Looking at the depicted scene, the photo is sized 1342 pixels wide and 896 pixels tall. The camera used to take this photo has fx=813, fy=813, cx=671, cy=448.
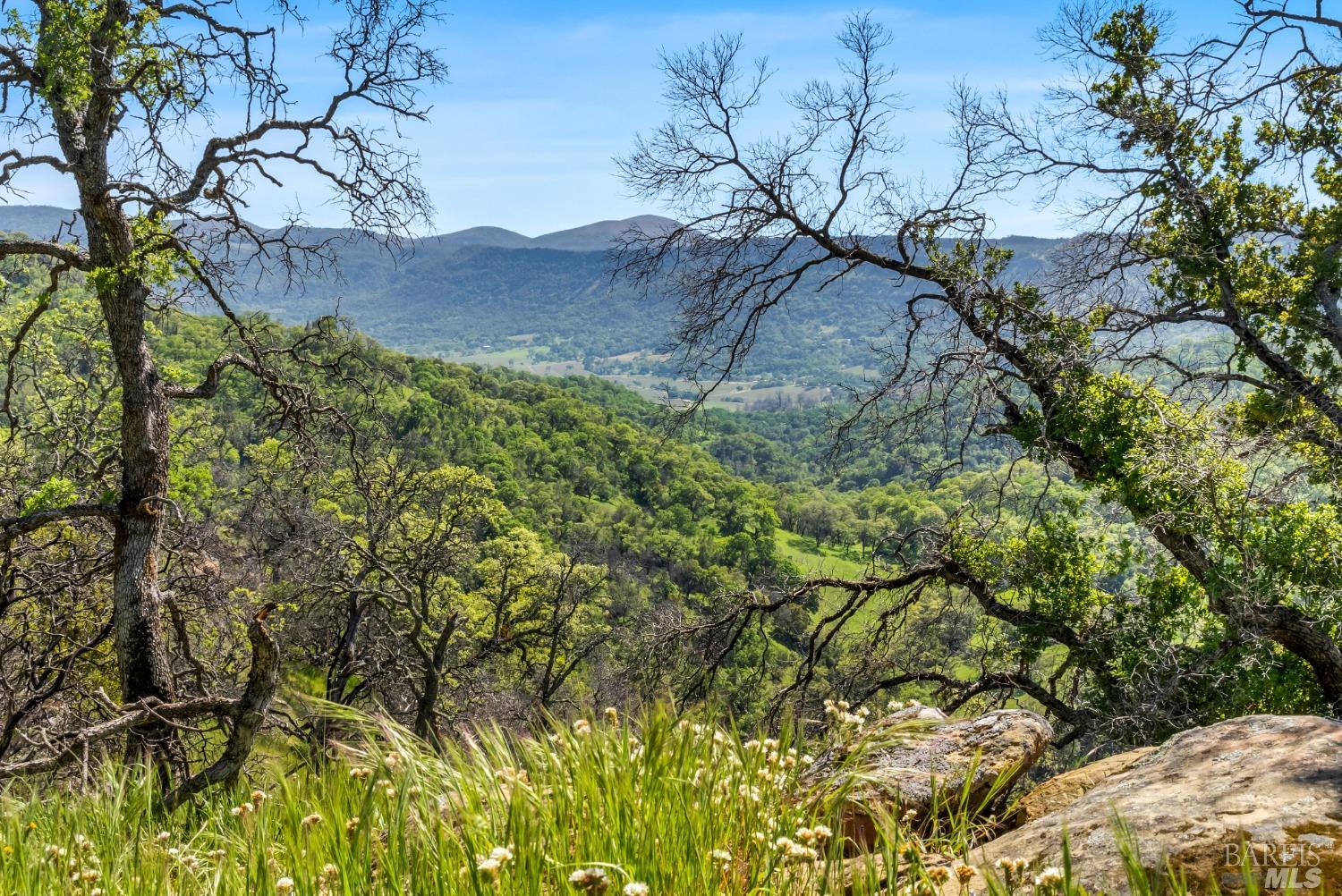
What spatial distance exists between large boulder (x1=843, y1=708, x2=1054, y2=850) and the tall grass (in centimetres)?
42

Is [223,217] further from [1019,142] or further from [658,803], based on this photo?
[1019,142]

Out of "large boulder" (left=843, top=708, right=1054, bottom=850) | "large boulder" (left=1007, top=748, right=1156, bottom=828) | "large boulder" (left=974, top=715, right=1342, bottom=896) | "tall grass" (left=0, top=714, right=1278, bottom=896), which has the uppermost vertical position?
"tall grass" (left=0, top=714, right=1278, bottom=896)

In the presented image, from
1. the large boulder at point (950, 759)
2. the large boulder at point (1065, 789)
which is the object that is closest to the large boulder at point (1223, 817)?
the large boulder at point (950, 759)

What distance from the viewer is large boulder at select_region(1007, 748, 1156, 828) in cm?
381

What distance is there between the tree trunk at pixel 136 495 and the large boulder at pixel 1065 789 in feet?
17.1

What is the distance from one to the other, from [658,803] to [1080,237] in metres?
9.28

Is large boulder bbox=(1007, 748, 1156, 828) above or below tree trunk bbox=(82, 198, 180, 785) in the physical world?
below

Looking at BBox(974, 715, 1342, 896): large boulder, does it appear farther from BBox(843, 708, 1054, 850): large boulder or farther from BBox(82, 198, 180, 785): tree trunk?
BBox(82, 198, 180, 785): tree trunk

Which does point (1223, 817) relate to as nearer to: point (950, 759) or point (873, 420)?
point (950, 759)

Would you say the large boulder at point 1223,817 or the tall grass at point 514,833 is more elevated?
the tall grass at point 514,833

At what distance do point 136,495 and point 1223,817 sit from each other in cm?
633

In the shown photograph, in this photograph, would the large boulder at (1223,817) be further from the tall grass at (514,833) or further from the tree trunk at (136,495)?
the tree trunk at (136,495)

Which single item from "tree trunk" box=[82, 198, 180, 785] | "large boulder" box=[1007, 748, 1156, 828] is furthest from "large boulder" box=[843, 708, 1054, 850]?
"tree trunk" box=[82, 198, 180, 785]

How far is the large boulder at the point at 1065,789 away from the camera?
3814 mm
